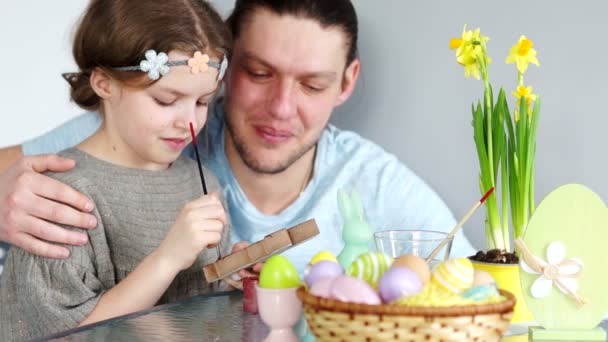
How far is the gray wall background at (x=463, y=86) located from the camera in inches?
81.1

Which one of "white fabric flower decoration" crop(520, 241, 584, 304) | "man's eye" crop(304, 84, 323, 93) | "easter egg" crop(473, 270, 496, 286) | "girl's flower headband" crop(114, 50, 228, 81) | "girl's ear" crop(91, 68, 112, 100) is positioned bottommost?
"white fabric flower decoration" crop(520, 241, 584, 304)

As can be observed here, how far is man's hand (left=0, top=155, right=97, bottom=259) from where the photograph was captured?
1578mm

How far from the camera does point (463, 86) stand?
2254mm

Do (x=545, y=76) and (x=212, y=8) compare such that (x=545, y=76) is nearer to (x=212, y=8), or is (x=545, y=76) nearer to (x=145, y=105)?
(x=212, y=8)

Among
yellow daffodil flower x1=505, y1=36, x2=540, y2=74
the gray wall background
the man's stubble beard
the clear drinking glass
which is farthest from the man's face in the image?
the clear drinking glass

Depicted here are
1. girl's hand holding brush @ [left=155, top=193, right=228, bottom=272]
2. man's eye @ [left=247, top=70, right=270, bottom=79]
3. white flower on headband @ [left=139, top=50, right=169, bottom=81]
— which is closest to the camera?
girl's hand holding brush @ [left=155, top=193, right=228, bottom=272]

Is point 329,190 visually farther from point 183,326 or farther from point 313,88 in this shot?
point 183,326

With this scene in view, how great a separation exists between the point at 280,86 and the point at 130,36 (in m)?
0.53

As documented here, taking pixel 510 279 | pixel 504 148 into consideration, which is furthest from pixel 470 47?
pixel 510 279

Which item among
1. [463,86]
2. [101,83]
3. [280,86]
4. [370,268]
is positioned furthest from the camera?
[463,86]

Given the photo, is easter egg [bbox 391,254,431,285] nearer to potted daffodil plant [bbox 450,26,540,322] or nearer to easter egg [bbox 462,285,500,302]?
easter egg [bbox 462,285,500,302]

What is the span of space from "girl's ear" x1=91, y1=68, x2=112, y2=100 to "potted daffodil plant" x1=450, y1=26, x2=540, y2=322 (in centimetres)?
69

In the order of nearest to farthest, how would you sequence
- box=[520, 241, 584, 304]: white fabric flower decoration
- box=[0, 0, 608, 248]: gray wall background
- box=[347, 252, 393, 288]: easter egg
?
1. box=[347, 252, 393, 288]: easter egg
2. box=[520, 241, 584, 304]: white fabric flower decoration
3. box=[0, 0, 608, 248]: gray wall background

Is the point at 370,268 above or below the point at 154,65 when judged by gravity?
below
